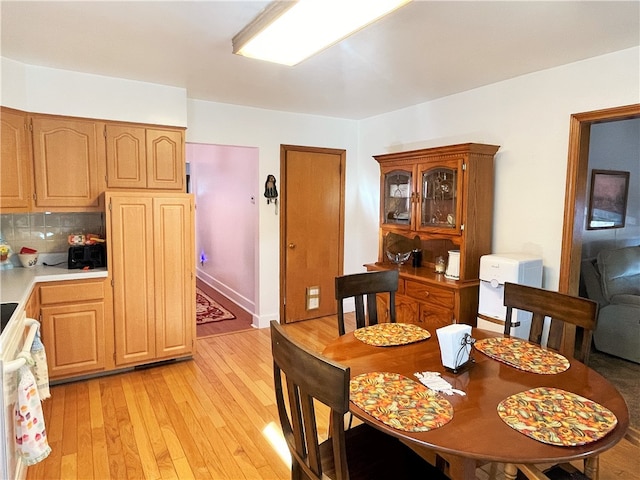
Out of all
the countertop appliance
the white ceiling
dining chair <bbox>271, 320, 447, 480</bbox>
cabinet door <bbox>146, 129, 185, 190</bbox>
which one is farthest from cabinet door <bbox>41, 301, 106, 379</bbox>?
dining chair <bbox>271, 320, 447, 480</bbox>

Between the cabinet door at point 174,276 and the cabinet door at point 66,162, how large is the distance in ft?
1.90

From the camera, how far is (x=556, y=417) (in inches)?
52.1

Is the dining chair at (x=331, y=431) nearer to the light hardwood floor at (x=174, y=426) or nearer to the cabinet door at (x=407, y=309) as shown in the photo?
the light hardwood floor at (x=174, y=426)

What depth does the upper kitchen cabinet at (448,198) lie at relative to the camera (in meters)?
3.17

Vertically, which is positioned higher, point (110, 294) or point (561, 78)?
point (561, 78)

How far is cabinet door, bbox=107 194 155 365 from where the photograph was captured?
3.14 metres

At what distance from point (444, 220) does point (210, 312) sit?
3140 mm

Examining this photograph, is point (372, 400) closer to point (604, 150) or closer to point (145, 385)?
point (145, 385)

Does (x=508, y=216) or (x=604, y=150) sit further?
(x=604, y=150)

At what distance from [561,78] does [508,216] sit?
3.46 ft

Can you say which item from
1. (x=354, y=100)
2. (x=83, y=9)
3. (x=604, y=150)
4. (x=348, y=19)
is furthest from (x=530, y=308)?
(x=604, y=150)

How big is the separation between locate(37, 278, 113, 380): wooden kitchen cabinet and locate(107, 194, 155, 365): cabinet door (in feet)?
0.29

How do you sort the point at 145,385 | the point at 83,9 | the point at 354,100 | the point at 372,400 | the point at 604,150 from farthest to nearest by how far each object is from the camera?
the point at 604,150
the point at 354,100
the point at 145,385
the point at 83,9
the point at 372,400

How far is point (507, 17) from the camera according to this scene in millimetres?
2129
